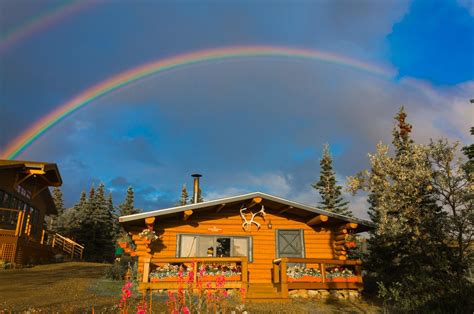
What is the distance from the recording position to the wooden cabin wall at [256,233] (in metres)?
14.3

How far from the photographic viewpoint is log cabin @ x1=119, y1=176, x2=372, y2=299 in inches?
503

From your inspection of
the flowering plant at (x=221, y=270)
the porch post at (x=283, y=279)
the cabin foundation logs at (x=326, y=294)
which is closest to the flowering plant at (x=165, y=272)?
the flowering plant at (x=221, y=270)

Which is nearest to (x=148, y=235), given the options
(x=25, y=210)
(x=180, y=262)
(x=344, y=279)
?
(x=180, y=262)

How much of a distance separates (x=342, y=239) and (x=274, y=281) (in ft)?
10.7

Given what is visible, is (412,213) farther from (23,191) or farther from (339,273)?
(23,191)

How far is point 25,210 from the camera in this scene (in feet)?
81.5

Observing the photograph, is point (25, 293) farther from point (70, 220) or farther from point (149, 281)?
point (70, 220)

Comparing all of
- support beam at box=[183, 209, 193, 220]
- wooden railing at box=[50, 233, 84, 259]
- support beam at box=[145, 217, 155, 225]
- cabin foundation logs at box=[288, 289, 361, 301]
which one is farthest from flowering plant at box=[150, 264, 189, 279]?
wooden railing at box=[50, 233, 84, 259]

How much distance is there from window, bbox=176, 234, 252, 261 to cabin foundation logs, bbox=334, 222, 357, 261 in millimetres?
3608

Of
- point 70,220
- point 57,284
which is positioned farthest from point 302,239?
point 70,220

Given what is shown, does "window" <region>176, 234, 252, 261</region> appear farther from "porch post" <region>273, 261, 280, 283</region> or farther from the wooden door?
the wooden door

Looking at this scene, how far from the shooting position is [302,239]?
50.1ft

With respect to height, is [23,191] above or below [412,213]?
above

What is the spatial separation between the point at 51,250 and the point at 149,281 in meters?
17.9
